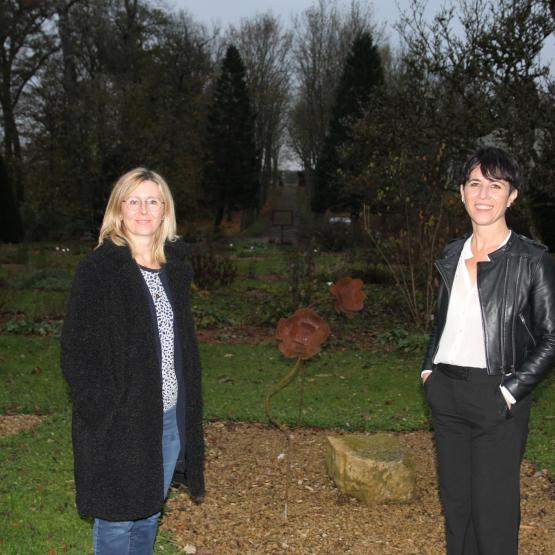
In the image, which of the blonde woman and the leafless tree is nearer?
the blonde woman

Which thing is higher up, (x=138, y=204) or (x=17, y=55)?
(x=17, y=55)

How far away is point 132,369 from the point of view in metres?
2.20

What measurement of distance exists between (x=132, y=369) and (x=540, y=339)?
1.39 m

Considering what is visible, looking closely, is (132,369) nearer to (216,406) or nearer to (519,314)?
(519,314)

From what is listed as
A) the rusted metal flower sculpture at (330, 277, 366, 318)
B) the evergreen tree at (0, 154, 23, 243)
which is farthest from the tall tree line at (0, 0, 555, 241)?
the rusted metal flower sculpture at (330, 277, 366, 318)

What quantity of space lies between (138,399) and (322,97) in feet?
125

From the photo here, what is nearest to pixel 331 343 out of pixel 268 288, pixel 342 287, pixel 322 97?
pixel 342 287

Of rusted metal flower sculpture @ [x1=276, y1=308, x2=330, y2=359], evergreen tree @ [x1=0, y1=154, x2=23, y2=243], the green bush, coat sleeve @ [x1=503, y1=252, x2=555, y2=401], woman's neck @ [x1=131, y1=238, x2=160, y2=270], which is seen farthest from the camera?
evergreen tree @ [x1=0, y1=154, x2=23, y2=243]

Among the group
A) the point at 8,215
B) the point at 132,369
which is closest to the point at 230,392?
the point at 132,369

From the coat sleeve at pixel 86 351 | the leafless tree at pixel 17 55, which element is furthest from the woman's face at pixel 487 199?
the leafless tree at pixel 17 55

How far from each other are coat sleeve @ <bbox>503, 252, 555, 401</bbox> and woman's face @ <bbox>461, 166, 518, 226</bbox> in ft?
0.81

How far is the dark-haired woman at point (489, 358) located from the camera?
7.71 ft

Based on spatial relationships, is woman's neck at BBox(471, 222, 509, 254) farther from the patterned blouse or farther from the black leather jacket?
the patterned blouse

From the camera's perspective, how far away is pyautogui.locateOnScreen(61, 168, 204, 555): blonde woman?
214 cm
